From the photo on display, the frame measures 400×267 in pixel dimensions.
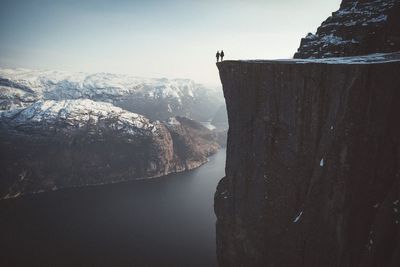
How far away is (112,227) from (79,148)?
85.6 m

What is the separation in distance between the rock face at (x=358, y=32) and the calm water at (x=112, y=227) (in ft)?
162

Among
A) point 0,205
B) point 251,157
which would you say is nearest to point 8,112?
point 0,205

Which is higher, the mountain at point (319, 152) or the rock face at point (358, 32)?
the rock face at point (358, 32)

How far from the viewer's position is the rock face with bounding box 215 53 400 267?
22.4 metres

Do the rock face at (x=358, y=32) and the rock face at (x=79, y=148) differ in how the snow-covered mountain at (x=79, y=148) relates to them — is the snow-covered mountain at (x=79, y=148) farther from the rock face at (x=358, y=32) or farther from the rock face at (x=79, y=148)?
the rock face at (x=358, y=32)

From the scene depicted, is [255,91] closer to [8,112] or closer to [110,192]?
[110,192]

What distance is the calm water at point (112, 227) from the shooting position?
222 feet

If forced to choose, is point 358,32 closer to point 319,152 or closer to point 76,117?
point 319,152

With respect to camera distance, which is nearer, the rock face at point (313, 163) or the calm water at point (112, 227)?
the rock face at point (313, 163)

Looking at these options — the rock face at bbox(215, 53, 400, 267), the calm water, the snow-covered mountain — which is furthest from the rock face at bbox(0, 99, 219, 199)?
the rock face at bbox(215, 53, 400, 267)

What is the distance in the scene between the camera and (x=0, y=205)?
109 meters

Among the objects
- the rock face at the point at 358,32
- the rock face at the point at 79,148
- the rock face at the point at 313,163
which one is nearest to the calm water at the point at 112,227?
the rock face at the point at 79,148

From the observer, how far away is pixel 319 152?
1075 inches

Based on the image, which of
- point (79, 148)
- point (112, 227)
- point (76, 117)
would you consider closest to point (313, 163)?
point (112, 227)
